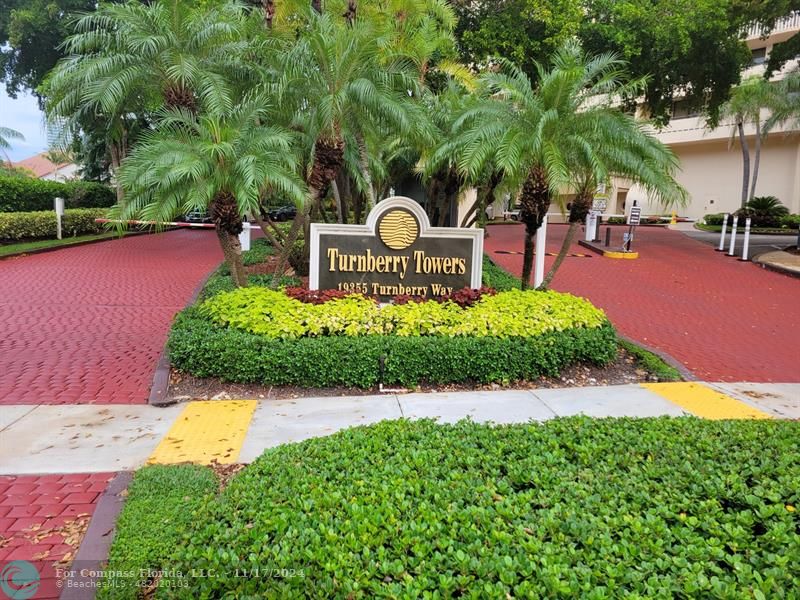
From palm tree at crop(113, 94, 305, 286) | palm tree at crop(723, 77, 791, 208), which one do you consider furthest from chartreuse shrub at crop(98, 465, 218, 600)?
palm tree at crop(723, 77, 791, 208)

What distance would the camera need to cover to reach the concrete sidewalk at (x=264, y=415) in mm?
4391

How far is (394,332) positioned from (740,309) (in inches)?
324

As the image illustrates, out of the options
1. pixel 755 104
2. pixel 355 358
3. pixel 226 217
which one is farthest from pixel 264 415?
pixel 755 104

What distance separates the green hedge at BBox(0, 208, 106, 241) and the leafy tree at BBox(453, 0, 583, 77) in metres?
13.1

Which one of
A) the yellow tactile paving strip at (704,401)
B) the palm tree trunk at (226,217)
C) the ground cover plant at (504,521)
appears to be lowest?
the yellow tactile paving strip at (704,401)

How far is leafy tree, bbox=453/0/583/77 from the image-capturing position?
15.3m

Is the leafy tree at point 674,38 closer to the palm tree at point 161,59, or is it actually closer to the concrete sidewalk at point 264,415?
the palm tree at point 161,59

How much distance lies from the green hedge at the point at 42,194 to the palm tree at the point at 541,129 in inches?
728

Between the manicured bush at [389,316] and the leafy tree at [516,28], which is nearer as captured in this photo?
the manicured bush at [389,316]

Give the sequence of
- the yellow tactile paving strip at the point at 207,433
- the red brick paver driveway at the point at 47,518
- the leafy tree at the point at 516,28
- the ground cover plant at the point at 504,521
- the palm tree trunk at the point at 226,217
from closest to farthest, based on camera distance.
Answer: the ground cover plant at the point at 504,521, the red brick paver driveway at the point at 47,518, the yellow tactile paving strip at the point at 207,433, the palm tree trunk at the point at 226,217, the leafy tree at the point at 516,28

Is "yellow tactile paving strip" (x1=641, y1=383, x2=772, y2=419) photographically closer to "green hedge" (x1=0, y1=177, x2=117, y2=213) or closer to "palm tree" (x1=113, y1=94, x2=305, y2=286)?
"palm tree" (x1=113, y1=94, x2=305, y2=286)

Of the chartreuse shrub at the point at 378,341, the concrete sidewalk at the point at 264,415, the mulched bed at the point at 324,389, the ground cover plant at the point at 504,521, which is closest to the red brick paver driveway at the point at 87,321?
the mulched bed at the point at 324,389

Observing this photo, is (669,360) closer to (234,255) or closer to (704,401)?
(704,401)

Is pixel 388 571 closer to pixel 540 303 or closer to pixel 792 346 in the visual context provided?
pixel 540 303
